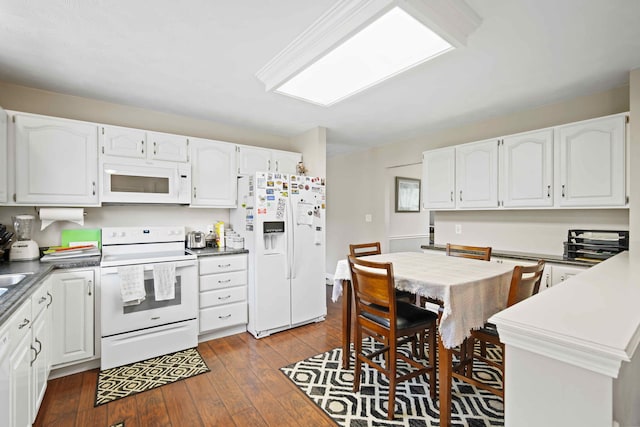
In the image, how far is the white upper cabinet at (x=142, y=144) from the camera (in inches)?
108

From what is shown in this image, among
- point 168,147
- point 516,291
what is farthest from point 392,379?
point 168,147

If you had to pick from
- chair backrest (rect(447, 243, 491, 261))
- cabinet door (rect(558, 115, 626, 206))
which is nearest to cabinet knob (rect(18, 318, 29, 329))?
chair backrest (rect(447, 243, 491, 261))

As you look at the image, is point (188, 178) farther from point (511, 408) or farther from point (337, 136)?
point (511, 408)

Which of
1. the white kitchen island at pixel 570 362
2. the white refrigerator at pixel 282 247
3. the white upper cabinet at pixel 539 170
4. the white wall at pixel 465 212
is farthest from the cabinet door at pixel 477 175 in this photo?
the white kitchen island at pixel 570 362

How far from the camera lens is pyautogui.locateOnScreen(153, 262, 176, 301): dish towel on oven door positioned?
2.58 m

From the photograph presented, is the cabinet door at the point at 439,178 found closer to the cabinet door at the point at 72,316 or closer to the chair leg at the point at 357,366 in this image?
the chair leg at the point at 357,366

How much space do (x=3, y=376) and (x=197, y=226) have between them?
7.66 feet

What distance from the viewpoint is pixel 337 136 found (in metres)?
4.20

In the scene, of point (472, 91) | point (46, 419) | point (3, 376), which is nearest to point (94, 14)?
point (3, 376)

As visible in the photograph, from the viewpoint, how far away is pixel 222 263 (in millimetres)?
3061

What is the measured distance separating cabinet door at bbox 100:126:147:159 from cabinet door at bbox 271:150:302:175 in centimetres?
142

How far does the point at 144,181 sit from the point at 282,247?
5.03 ft

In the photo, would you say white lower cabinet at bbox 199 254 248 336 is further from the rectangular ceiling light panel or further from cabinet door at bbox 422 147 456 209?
cabinet door at bbox 422 147 456 209

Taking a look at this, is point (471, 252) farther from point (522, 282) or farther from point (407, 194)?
point (407, 194)
